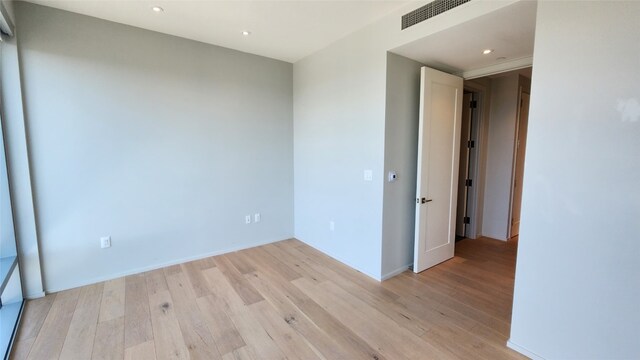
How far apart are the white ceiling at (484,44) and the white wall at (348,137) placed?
0.16m

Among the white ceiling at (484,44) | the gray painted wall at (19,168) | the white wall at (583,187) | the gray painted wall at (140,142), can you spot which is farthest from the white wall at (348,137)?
the gray painted wall at (19,168)

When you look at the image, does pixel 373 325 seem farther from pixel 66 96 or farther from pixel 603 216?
pixel 66 96

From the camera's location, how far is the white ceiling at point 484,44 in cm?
197

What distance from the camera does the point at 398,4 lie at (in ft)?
7.86

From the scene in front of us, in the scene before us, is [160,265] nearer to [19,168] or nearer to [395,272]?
[19,168]

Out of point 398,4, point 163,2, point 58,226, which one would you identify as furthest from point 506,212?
point 58,226

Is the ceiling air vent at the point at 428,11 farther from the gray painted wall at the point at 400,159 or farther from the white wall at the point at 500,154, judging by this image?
the white wall at the point at 500,154

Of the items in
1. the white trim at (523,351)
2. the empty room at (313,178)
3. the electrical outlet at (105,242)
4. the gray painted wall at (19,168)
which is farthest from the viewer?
the electrical outlet at (105,242)

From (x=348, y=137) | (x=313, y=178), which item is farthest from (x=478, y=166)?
(x=313, y=178)

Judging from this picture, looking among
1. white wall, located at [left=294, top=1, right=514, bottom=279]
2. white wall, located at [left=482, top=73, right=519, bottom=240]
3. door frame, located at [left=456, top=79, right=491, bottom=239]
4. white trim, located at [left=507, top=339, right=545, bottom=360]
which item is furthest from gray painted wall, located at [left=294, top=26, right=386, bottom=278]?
white wall, located at [left=482, top=73, right=519, bottom=240]

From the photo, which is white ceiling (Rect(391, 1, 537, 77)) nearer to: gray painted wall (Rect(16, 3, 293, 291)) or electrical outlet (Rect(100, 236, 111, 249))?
gray painted wall (Rect(16, 3, 293, 291))

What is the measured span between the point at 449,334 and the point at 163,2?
3594 mm

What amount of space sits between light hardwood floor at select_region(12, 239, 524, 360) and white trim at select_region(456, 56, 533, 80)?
7.33 ft

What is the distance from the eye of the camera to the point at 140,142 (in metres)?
2.98
